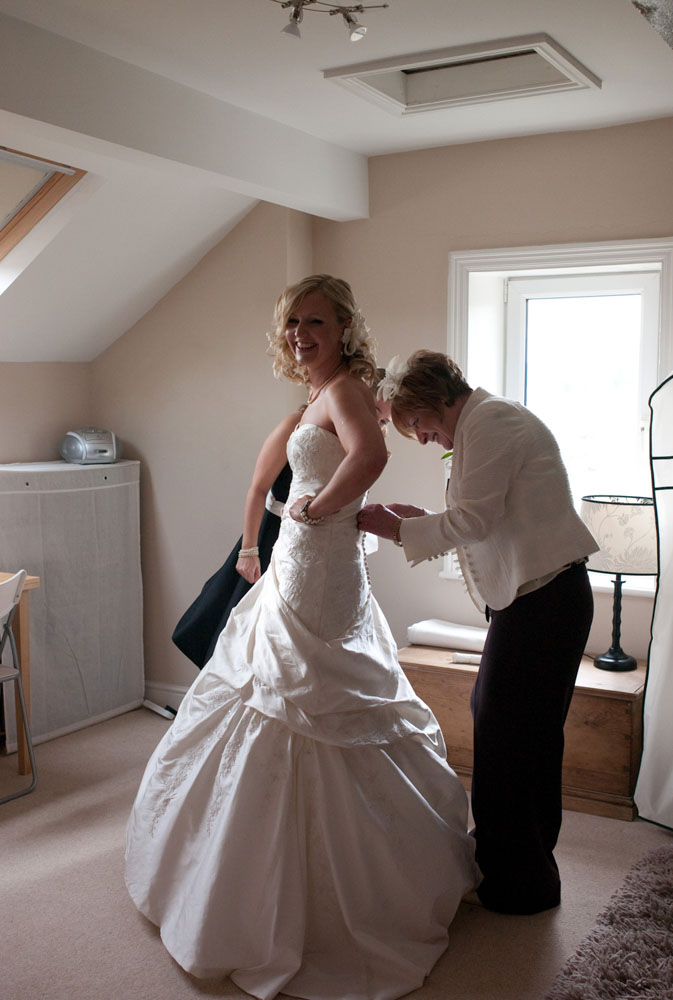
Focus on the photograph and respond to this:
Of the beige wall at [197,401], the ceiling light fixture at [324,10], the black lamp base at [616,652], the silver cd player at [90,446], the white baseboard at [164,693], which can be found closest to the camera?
the ceiling light fixture at [324,10]

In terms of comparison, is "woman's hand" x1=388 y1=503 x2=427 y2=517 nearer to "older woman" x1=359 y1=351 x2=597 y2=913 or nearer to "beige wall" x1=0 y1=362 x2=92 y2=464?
"older woman" x1=359 y1=351 x2=597 y2=913

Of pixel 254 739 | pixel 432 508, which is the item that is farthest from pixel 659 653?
pixel 254 739

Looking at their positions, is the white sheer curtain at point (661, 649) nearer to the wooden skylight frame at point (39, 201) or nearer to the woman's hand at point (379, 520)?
the woman's hand at point (379, 520)

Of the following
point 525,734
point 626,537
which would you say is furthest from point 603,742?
point 525,734

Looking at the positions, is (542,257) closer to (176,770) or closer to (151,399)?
(151,399)

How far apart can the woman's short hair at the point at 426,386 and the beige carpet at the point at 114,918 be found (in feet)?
4.79

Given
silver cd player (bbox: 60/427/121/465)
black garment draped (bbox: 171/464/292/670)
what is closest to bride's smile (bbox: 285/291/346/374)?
black garment draped (bbox: 171/464/292/670)

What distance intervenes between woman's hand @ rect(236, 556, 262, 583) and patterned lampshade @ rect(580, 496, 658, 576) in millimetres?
1240

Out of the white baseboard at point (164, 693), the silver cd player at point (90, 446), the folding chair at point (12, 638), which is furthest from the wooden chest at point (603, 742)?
the silver cd player at point (90, 446)

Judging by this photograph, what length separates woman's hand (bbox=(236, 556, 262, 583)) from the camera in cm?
327

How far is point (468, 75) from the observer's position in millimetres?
3215

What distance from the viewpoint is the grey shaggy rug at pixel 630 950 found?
2.38 meters

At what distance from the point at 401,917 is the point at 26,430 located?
2893 millimetres

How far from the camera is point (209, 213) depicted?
405cm
